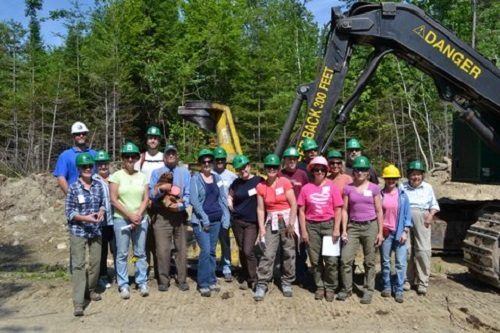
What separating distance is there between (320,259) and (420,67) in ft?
10.2

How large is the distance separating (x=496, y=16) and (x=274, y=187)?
19.1 metres

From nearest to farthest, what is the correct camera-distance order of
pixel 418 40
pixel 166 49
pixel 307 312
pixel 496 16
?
pixel 307 312, pixel 418 40, pixel 496 16, pixel 166 49

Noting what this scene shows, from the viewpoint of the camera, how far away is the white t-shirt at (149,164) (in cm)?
649

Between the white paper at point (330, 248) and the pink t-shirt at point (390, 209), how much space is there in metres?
0.68

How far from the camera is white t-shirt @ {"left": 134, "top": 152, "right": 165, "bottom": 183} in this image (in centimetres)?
649

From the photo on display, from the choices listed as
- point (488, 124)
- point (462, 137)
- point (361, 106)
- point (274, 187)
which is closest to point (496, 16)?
point (361, 106)

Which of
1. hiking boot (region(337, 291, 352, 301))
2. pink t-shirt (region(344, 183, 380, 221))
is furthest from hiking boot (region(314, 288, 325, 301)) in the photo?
pink t-shirt (region(344, 183, 380, 221))

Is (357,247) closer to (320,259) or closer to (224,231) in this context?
(320,259)

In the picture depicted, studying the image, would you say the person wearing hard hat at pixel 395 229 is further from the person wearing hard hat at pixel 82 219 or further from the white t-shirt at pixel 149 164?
the person wearing hard hat at pixel 82 219

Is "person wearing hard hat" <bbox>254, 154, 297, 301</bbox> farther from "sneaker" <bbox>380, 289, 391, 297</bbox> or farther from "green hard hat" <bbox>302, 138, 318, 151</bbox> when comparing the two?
"sneaker" <bbox>380, 289, 391, 297</bbox>

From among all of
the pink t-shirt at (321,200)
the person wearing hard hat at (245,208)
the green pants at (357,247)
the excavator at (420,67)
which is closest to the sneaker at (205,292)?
the person wearing hard hat at (245,208)

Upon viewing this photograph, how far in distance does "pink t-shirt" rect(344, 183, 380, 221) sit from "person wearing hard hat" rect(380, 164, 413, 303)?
304 mm

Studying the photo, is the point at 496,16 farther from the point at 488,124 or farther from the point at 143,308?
the point at 143,308

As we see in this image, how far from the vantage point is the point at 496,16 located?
21031 millimetres
